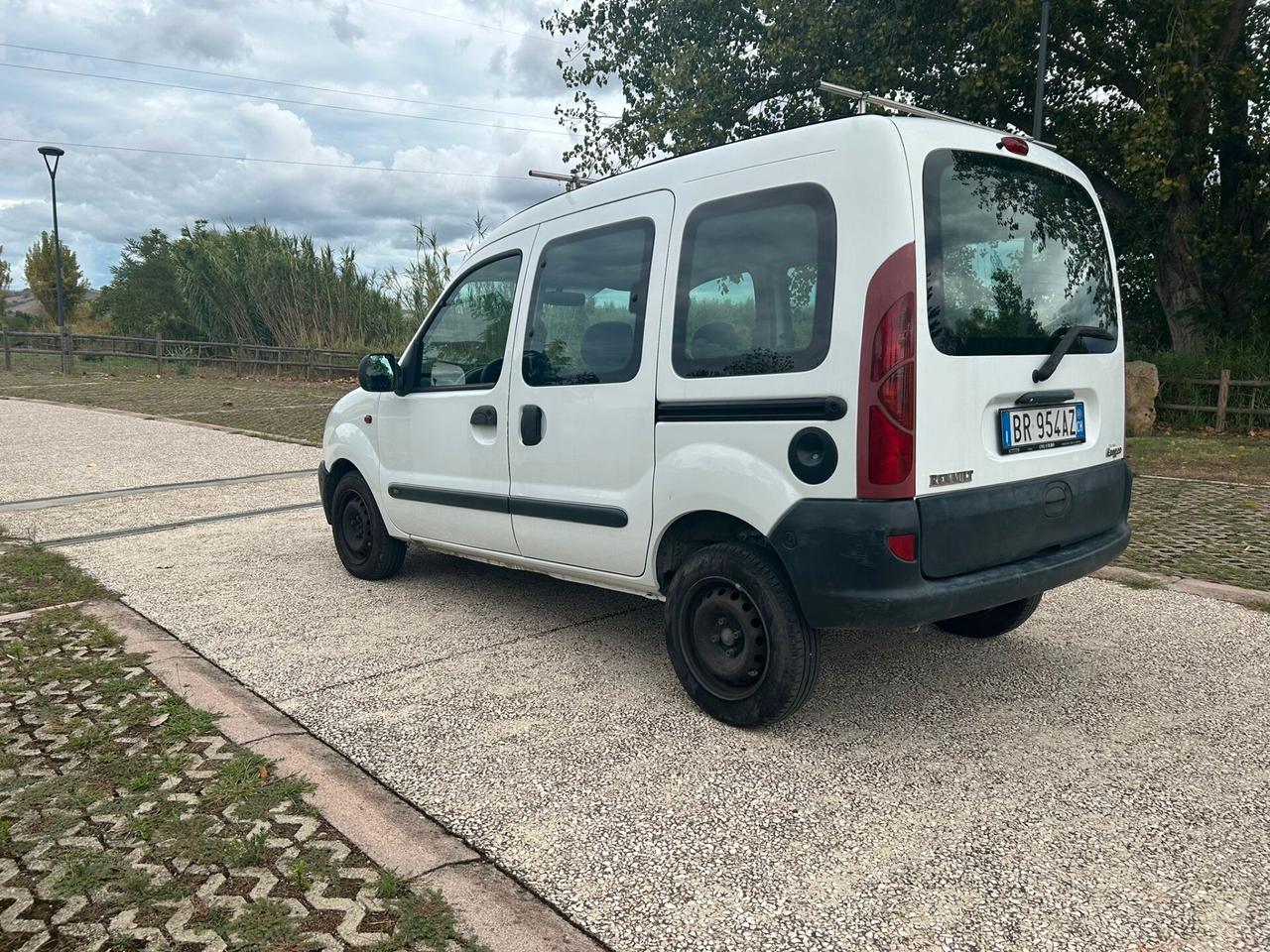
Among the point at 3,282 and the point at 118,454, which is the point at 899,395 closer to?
the point at 118,454

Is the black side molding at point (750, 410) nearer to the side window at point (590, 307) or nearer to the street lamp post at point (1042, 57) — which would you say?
the side window at point (590, 307)

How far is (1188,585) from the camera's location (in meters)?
5.13

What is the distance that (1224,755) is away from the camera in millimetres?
3082

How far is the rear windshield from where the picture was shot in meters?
2.96

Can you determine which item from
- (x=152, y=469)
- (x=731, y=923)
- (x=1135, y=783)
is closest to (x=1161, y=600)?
(x=1135, y=783)

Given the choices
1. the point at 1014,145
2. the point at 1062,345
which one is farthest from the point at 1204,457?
the point at 1014,145

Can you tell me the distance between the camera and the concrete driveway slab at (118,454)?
8.78 meters

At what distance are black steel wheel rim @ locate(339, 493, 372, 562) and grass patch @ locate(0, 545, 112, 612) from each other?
124cm

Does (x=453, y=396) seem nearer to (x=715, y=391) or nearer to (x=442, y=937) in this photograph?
(x=715, y=391)

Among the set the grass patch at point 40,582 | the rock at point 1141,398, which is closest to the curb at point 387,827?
the grass patch at point 40,582

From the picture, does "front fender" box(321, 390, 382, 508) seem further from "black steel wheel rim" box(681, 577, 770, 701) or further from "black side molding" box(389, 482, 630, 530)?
"black steel wheel rim" box(681, 577, 770, 701)

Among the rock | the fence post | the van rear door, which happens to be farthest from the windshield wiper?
the fence post

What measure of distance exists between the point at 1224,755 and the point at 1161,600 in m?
2.00

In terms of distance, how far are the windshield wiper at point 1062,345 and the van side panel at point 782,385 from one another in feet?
2.51
